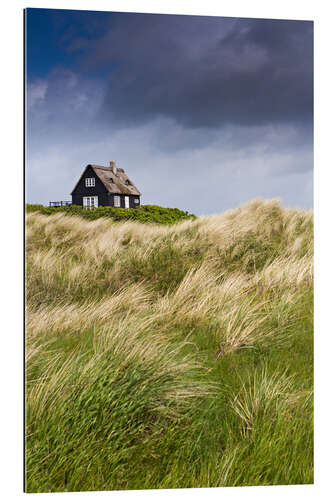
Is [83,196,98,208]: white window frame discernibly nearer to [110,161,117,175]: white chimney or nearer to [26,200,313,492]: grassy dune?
[26,200,313,492]: grassy dune

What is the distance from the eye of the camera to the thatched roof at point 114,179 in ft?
11.2

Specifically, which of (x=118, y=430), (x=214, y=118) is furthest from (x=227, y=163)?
(x=118, y=430)

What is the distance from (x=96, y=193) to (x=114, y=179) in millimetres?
228

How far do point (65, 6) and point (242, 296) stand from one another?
2532 millimetres

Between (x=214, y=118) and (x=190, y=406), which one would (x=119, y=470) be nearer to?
(x=190, y=406)

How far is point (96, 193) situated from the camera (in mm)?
3586

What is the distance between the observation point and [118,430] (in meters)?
3.08

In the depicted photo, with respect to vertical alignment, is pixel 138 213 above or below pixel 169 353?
above

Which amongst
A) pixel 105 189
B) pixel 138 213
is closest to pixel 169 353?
pixel 138 213

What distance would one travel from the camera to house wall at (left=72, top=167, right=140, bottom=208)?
346 cm

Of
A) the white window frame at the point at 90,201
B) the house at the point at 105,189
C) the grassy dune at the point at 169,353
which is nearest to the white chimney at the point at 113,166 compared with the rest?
the house at the point at 105,189

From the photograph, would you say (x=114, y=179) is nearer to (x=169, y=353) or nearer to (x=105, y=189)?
(x=105, y=189)

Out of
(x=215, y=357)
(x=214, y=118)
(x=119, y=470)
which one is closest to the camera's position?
(x=119, y=470)

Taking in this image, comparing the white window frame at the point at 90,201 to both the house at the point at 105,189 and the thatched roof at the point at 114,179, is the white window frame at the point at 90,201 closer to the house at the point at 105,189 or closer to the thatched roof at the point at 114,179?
the house at the point at 105,189
